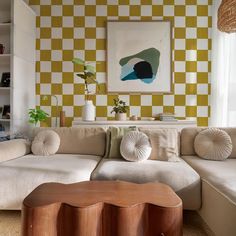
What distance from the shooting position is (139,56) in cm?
410

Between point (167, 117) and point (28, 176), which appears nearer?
point (28, 176)

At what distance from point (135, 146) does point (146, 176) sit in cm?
53

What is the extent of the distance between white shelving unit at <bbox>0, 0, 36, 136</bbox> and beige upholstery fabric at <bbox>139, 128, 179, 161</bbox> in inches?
72.5

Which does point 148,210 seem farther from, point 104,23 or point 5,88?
point 104,23

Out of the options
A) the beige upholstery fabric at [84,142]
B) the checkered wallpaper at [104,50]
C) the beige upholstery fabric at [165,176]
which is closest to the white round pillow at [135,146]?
the beige upholstery fabric at [165,176]

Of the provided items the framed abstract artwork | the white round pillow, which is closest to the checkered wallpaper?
the framed abstract artwork

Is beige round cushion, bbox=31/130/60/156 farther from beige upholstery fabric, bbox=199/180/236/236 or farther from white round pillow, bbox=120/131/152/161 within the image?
beige upholstery fabric, bbox=199/180/236/236

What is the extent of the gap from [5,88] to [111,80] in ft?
4.78

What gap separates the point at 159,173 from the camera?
2178 millimetres

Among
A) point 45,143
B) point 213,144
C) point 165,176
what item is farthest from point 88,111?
point 165,176

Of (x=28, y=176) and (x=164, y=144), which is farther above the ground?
(x=164, y=144)

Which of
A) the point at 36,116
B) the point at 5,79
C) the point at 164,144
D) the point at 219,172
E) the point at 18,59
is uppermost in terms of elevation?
the point at 18,59

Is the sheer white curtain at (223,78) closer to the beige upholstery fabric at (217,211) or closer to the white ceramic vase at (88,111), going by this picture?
the white ceramic vase at (88,111)

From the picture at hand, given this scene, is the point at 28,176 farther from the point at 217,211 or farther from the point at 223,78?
the point at 223,78
